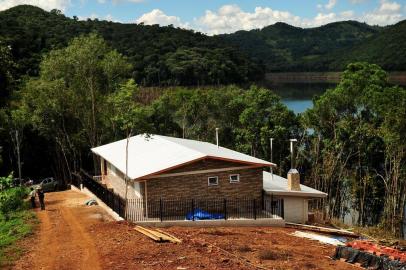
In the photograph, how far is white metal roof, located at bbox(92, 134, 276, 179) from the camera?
2436cm

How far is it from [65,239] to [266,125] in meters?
28.2

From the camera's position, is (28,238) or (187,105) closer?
(28,238)

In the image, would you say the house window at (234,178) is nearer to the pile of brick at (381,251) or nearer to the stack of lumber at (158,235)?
the stack of lumber at (158,235)

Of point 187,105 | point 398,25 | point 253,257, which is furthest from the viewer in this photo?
point 398,25

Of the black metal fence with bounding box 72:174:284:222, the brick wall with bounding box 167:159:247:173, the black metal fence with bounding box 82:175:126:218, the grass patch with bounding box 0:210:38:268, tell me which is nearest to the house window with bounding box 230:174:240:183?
the brick wall with bounding box 167:159:247:173

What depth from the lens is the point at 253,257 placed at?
55.2 ft

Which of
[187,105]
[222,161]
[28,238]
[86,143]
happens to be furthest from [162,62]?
[28,238]

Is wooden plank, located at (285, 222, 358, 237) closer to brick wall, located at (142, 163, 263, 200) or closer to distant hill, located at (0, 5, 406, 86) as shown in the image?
brick wall, located at (142, 163, 263, 200)

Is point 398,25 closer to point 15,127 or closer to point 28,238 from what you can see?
point 15,127

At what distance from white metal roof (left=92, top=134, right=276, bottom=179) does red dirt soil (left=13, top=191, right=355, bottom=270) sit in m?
3.28

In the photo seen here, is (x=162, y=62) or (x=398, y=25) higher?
(x=398, y=25)

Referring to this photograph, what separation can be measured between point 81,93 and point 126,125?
1934 centimetres

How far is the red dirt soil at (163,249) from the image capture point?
15617mm

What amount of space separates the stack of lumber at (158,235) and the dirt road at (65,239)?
2012 mm
